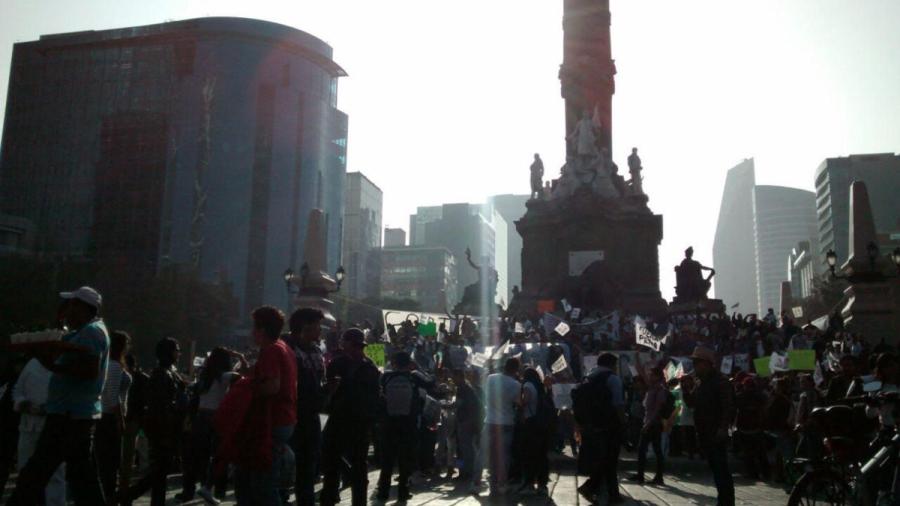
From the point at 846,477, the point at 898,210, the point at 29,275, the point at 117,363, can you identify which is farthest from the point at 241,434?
the point at 898,210

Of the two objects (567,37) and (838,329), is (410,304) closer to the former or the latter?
(567,37)

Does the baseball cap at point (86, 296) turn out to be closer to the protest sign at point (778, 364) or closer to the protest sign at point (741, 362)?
the protest sign at point (778, 364)

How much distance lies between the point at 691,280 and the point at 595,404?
25.1 m

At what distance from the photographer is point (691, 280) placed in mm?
33906

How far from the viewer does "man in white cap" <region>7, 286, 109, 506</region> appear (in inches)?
226

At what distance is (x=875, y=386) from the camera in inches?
319

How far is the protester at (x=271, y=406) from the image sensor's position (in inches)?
227

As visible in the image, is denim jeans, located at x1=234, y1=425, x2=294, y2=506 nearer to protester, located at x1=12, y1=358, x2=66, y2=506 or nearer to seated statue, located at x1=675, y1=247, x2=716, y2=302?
protester, located at x1=12, y1=358, x2=66, y2=506

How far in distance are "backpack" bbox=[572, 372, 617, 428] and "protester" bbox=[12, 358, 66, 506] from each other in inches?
236

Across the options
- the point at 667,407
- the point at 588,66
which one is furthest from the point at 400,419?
the point at 588,66

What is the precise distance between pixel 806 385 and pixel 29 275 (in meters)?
42.9

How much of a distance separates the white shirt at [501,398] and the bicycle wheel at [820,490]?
491cm

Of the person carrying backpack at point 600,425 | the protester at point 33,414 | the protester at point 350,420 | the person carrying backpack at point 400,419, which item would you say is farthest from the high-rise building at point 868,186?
the protester at point 33,414

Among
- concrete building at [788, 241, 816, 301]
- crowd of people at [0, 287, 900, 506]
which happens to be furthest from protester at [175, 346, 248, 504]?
concrete building at [788, 241, 816, 301]
